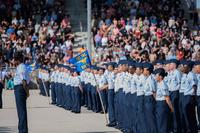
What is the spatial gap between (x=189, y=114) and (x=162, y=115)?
2.44 metres

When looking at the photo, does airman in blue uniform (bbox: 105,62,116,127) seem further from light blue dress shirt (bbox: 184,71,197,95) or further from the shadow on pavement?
the shadow on pavement

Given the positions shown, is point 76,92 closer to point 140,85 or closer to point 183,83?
point 183,83

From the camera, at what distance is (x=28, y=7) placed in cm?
5081

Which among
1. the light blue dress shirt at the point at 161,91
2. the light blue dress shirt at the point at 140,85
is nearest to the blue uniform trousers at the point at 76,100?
the light blue dress shirt at the point at 140,85

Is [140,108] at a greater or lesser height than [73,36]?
lesser

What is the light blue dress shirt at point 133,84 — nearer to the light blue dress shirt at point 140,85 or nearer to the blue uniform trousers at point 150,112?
the light blue dress shirt at point 140,85

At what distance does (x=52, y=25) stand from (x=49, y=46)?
2448mm

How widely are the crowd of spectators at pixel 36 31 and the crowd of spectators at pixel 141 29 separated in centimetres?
194

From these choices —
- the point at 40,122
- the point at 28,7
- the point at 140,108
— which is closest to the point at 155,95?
the point at 140,108

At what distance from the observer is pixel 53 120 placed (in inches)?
1043

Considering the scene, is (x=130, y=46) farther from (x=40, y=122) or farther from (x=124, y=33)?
(x=40, y=122)

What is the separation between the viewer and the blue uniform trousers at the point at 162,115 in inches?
781

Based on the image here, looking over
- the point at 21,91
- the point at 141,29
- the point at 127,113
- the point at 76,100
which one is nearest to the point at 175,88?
the point at 127,113

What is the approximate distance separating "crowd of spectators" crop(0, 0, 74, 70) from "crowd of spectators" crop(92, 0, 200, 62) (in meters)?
1.94
